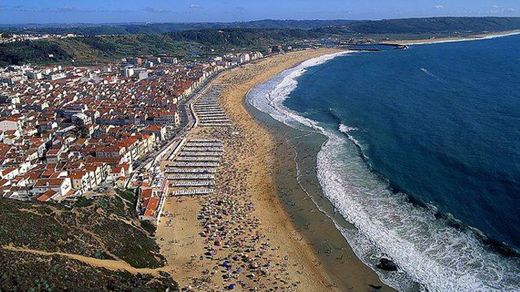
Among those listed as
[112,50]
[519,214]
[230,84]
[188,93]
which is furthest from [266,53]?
[519,214]

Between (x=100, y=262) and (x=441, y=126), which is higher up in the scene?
(x=441, y=126)

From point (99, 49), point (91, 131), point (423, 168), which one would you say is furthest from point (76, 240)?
point (99, 49)

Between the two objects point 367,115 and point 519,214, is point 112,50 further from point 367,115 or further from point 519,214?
point 519,214

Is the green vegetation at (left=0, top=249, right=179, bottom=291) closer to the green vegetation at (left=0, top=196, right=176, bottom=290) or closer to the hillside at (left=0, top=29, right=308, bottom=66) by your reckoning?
the green vegetation at (left=0, top=196, right=176, bottom=290)

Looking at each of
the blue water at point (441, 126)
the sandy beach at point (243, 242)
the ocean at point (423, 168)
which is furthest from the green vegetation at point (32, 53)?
the sandy beach at point (243, 242)

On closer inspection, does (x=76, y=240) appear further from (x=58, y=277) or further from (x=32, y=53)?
(x=32, y=53)

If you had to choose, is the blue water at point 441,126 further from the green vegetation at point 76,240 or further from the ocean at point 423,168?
the green vegetation at point 76,240

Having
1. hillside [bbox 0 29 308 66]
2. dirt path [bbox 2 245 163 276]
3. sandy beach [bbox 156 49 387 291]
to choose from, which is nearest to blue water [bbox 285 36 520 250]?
sandy beach [bbox 156 49 387 291]
